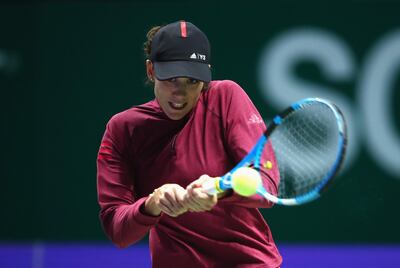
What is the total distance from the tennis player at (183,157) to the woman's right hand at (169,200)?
0.05 meters

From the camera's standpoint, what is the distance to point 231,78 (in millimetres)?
6812

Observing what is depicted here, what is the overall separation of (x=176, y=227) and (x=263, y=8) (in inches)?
164

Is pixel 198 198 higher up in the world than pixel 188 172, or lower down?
lower down

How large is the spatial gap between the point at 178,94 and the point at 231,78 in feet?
12.9

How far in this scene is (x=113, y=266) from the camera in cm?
602

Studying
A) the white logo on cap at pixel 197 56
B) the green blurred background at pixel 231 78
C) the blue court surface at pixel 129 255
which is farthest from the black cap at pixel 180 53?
the green blurred background at pixel 231 78

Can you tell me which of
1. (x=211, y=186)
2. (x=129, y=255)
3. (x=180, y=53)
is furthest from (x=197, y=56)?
(x=129, y=255)

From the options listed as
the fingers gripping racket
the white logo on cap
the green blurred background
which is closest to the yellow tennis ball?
the fingers gripping racket

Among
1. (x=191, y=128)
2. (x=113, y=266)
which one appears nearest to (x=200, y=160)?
(x=191, y=128)

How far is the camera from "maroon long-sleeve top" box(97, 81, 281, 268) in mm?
2914

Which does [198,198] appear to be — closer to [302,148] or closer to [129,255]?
[302,148]

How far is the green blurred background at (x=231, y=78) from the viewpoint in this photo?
6738 millimetres

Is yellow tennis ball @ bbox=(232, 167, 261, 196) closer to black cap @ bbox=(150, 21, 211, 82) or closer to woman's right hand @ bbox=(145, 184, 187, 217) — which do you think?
woman's right hand @ bbox=(145, 184, 187, 217)

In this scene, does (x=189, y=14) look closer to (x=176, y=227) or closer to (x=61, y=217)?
(x=61, y=217)
